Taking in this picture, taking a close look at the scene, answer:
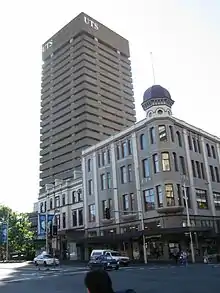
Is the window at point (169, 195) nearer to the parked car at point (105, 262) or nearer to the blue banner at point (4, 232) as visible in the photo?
the parked car at point (105, 262)

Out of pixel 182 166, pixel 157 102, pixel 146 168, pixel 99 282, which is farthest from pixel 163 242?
pixel 99 282

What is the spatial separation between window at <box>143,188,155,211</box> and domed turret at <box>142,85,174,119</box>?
35.2 feet

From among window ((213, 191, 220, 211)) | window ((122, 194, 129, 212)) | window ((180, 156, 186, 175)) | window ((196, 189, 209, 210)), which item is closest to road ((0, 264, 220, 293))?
window ((180, 156, 186, 175))

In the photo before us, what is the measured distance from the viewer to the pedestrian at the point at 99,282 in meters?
3.61

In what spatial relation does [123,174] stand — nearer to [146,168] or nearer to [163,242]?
[146,168]

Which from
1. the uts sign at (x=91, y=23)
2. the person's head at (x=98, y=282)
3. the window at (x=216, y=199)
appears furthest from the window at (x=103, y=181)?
the uts sign at (x=91, y=23)

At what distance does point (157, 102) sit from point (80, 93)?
3166 inches

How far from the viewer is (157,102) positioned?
5138cm

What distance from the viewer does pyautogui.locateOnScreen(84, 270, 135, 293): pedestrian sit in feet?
11.8

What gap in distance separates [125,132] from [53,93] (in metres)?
90.3

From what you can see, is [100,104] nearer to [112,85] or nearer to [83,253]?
[112,85]

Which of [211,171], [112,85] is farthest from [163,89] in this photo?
[112,85]

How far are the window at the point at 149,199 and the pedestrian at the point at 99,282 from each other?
4474 centimetres

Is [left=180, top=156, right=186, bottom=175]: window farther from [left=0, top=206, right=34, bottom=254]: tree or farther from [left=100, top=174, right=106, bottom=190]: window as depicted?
[left=0, top=206, right=34, bottom=254]: tree
